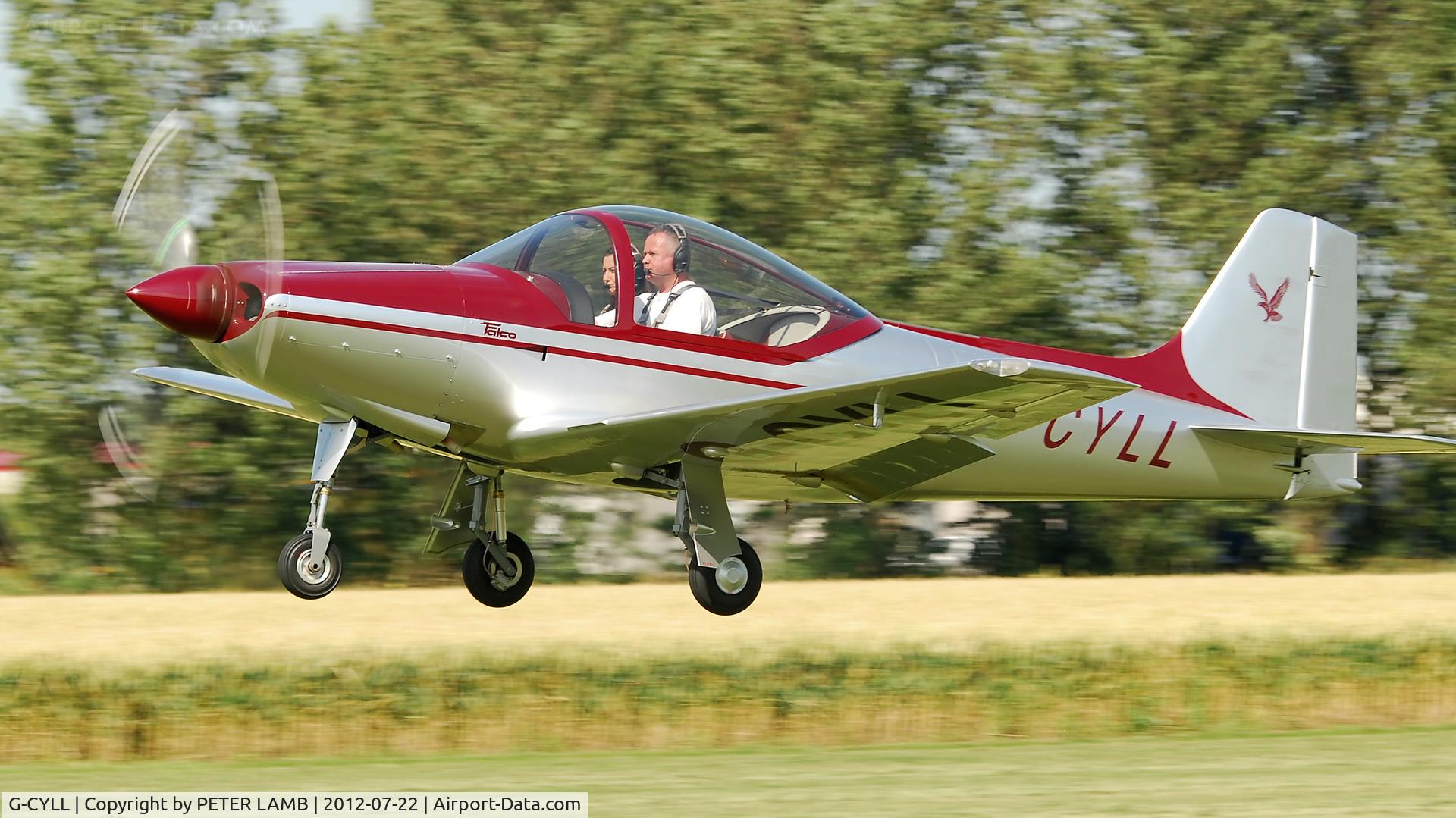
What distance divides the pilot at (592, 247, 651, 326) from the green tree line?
7.93 meters

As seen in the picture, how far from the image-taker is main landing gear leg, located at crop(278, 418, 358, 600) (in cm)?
739

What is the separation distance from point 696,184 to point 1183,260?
17.9 feet

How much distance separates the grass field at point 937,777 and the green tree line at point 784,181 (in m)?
7.55

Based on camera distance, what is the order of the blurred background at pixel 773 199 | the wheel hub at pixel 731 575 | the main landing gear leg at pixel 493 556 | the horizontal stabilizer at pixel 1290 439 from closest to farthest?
the wheel hub at pixel 731 575 → the main landing gear leg at pixel 493 556 → the horizontal stabilizer at pixel 1290 439 → the blurred background at pixel 773 199

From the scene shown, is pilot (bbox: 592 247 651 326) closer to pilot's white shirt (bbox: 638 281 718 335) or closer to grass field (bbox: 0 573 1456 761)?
pilot's white shirt (bbox: 638 281 718 335)

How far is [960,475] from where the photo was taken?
9.02 meters

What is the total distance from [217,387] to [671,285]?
316cm

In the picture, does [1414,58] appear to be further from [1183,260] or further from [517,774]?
[517,774]

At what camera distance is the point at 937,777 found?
23.6 ft

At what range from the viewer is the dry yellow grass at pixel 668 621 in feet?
29.5

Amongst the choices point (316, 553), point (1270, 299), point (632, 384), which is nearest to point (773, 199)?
point (1270, 299)

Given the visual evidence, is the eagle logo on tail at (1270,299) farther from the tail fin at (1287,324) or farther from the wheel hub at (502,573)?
the wheel hub at (502,573)

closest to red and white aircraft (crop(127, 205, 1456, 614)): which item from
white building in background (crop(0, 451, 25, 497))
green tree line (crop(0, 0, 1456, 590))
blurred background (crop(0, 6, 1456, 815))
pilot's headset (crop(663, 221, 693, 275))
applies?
pilot's headset (crop(663, 221, 693, 275))

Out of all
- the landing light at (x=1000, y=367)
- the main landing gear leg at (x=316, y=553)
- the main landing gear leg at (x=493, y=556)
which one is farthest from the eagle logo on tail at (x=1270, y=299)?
the main landing gear leg at (x=316, y=553)
